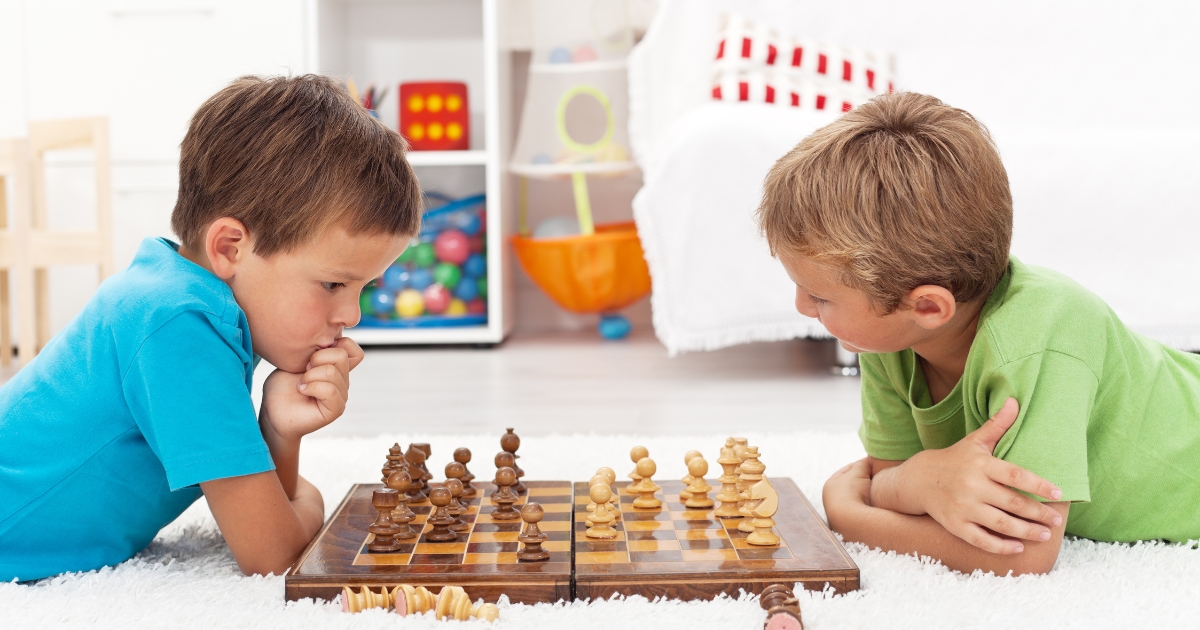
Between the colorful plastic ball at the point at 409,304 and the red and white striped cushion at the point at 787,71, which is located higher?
the red and white striped cushion at the point at 787,71

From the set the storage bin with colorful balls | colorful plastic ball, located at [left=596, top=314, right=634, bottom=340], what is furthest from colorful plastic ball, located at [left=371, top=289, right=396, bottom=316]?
colorful plastic ball, located at [left=596, top=314, right=634, bottom=340]

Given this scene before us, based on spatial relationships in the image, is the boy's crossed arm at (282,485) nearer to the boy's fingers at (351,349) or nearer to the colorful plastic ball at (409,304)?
the boy's fingers at (351,349)

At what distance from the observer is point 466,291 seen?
2930 millimetres

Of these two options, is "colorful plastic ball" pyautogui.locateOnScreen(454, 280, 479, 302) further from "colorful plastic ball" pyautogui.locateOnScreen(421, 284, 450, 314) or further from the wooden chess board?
the wooden chess board

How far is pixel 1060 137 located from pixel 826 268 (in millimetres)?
1399

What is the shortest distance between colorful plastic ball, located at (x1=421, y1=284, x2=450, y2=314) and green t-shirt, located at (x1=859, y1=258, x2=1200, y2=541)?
190cm

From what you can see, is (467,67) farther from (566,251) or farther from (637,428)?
(637,428)

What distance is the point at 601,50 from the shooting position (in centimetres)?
303

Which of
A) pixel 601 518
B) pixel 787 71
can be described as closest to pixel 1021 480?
pixel 601 518

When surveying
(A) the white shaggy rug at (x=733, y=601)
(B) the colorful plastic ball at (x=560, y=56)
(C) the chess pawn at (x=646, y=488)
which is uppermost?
(B) the colorful plastic ball at (x=560, y=56)

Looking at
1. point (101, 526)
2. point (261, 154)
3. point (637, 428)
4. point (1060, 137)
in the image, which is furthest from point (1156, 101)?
point (101, 526)

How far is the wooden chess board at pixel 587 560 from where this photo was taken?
826 millimetres

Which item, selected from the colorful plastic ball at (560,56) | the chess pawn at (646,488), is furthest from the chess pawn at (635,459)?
the colorful plastic ball at (560,56)

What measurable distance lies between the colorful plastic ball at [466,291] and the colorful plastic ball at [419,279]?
0.08m
